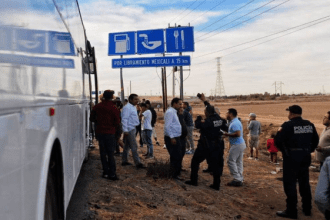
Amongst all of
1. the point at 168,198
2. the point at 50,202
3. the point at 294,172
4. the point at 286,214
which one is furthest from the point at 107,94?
the point at 50,202

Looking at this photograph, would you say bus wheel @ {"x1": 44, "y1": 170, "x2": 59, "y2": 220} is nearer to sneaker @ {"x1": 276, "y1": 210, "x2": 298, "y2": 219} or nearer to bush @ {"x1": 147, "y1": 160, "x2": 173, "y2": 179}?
sneaker @ {"x1": 276, "y1": 210, "x2": 298, "y2": 219}

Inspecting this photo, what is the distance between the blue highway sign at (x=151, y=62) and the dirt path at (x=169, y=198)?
8.24 m

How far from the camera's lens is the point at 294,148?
659 cm

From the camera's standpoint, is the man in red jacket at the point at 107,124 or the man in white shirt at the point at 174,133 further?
the man in white shirt at the point at 174,133

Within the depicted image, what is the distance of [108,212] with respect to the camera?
5766mm

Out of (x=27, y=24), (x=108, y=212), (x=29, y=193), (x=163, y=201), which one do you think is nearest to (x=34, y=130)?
(x=29, y=193)

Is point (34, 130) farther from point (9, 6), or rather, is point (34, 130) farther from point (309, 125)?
point (309, 125)

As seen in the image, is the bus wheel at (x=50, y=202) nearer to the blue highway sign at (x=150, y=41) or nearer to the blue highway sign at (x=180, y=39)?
the blue highway sign at (x=180, y=39)

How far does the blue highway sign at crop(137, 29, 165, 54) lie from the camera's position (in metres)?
19.2

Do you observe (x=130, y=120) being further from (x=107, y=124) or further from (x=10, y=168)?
(x=10, y=168)

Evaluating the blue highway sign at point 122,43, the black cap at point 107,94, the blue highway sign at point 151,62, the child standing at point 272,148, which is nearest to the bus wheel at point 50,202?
the black cap at point 107,94

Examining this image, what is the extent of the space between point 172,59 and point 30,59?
15.2m

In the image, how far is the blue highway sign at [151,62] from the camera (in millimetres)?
17156

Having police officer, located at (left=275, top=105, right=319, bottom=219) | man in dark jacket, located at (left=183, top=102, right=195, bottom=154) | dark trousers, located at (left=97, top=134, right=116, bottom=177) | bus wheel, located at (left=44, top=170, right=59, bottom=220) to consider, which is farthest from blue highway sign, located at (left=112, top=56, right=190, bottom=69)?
bus wheel, located at (left=44, top=170, right=59, bottom=220)
